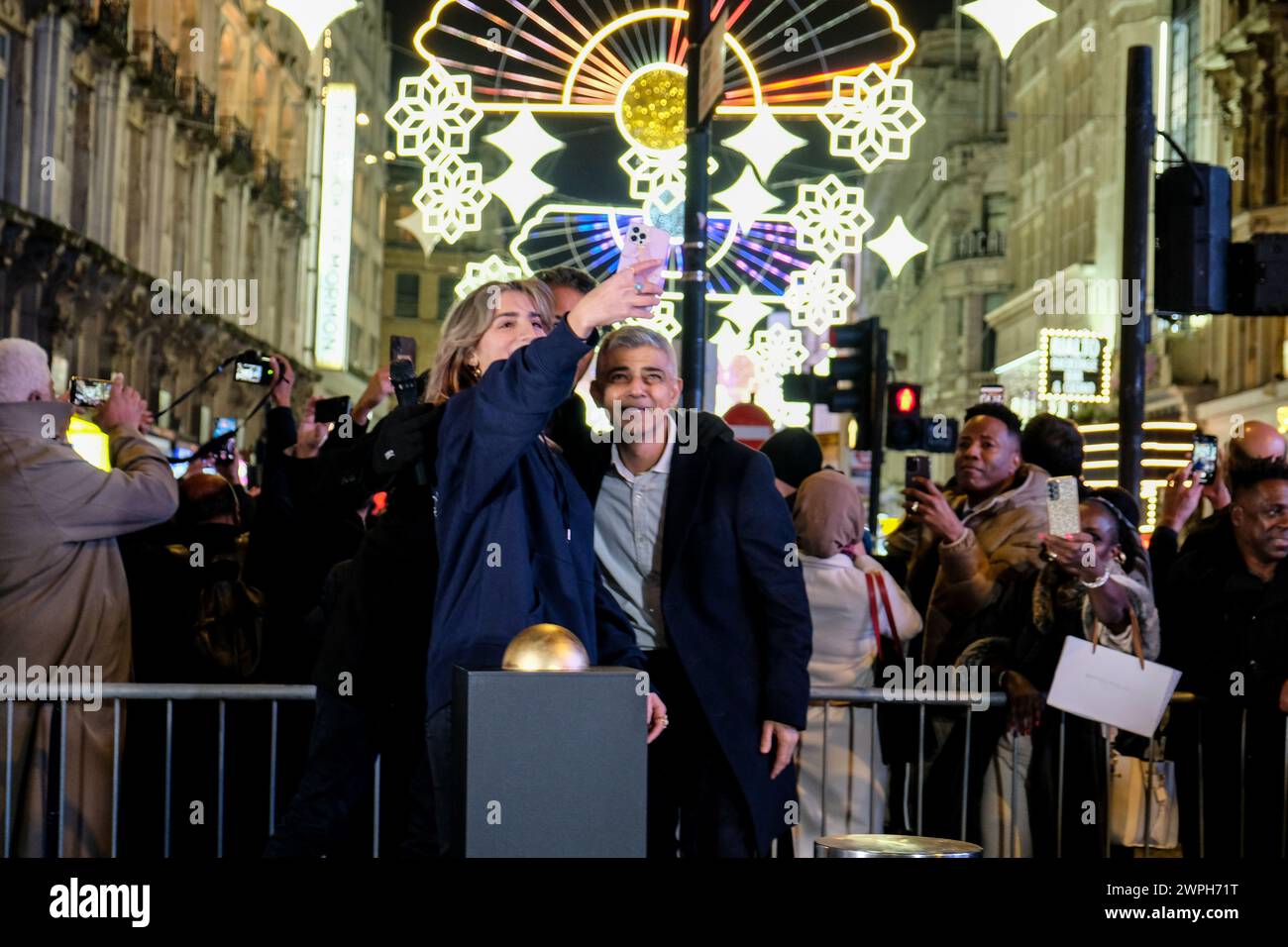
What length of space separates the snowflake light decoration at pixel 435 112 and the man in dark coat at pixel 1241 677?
6.80 m

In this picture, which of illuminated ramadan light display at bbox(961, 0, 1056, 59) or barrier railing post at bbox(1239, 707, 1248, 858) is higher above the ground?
illuminated ramadan light display at bbox(961, 0, 1056, 59)

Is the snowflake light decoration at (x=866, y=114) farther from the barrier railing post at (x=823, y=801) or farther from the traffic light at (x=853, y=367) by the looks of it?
the barrier railing post at (x=823, y=801)

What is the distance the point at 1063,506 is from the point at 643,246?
2.27 meters

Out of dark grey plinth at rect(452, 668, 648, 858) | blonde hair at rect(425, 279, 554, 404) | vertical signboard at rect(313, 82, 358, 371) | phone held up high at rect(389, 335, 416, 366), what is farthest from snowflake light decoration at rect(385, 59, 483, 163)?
vertical signboard at rect(313, 82, 358, 371)

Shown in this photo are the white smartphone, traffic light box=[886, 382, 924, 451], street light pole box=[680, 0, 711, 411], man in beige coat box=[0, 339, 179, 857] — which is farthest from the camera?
traffic light box=[886, 382, 924, 451]

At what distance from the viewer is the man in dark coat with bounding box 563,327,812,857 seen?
17.7 ft

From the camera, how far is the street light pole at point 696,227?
9.55 m

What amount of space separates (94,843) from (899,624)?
10.6 feet

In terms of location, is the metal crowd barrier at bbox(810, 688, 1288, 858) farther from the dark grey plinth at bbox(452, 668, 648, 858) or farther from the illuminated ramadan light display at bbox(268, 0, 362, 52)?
the illuminated ramadan light display at bbox(268, 0, 362, 52)

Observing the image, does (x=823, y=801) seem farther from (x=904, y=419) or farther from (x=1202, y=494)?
(x=904, y=419)

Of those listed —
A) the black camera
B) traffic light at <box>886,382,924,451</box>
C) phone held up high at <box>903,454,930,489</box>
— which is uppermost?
traffic light at <box>886,382,924,451</box>

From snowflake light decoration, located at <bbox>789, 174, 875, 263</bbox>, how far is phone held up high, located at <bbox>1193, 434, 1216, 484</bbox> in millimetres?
4752
